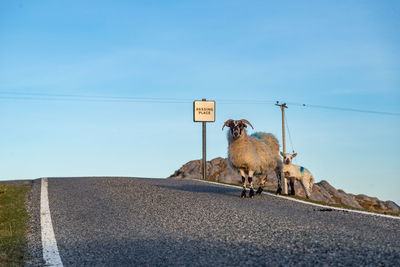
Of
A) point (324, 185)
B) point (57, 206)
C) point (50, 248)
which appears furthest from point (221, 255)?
point (324, 185)

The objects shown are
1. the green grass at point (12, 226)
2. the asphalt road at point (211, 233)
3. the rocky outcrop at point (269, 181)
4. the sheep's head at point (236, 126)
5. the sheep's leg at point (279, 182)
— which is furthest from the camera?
the rocky outcrop at point (269, 181)

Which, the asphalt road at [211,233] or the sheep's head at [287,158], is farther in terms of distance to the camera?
the sheep's head at [287,158]

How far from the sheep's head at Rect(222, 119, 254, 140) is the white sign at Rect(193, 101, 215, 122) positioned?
16.6 metres

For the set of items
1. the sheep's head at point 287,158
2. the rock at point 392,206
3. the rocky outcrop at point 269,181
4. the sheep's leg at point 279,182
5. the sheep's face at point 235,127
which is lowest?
the rock at point 392,206

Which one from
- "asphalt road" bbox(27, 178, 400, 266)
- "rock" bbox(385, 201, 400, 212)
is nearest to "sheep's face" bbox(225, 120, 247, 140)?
"asphalt road" bbox(27, 178, 400, 266)

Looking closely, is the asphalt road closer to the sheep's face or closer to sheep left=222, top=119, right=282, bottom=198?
sheep left=222, top=119, right=282, bottom=198

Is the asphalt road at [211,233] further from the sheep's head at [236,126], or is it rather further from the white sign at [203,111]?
the white sign at [203,111]

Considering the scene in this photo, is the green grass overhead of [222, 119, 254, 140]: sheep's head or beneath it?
beneath

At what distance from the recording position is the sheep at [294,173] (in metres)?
16.8

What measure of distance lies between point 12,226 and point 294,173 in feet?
33.7

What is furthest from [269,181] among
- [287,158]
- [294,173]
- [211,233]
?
[211,233]

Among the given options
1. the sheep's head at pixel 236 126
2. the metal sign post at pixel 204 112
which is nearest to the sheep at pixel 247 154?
the sheep's head at pixel 236 126

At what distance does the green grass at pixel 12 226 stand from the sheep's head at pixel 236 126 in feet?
21.1

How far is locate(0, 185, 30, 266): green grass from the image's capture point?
291 inches
